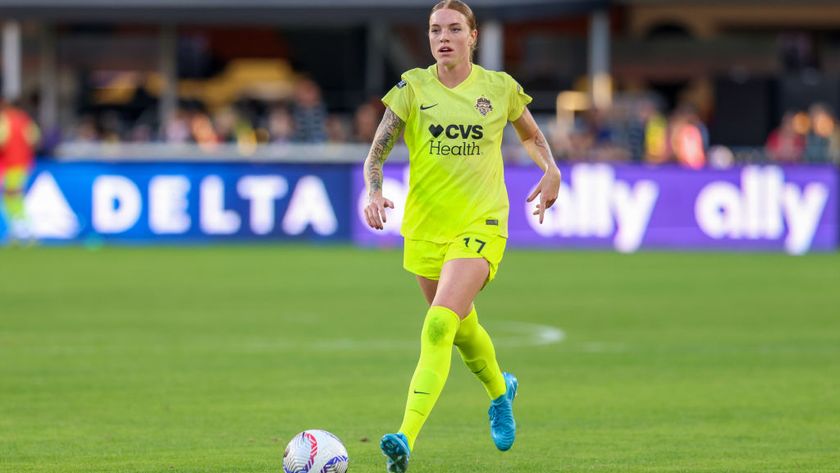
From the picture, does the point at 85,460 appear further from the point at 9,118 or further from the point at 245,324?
the point at 9,118

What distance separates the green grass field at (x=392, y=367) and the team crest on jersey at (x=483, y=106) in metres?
1.75

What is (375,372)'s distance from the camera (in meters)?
13.1

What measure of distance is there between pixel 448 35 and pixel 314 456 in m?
2.15

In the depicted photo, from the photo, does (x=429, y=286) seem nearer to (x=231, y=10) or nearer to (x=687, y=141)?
(x=687, y=141)

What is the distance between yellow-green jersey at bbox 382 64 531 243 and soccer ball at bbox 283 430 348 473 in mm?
1214

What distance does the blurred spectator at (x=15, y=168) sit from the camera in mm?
27000

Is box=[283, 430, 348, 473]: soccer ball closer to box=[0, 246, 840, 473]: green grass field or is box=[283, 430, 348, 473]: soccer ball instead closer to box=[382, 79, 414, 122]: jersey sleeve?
box=[0, 246, 840, 473]: green grass field

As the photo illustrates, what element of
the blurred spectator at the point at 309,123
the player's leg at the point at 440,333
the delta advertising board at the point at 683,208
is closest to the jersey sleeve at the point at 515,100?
the player's leg at the point at 440,333

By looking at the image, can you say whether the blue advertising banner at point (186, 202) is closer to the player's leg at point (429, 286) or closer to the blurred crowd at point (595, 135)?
the blurred crowd at point (595, 135)

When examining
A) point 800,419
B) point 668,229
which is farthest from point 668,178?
point 800,419

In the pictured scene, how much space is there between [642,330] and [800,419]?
566 centimetres

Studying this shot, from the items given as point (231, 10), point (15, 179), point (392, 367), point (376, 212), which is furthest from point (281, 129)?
point (376, 212)

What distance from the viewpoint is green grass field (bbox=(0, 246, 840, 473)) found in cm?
942

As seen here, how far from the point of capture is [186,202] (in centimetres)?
2739
